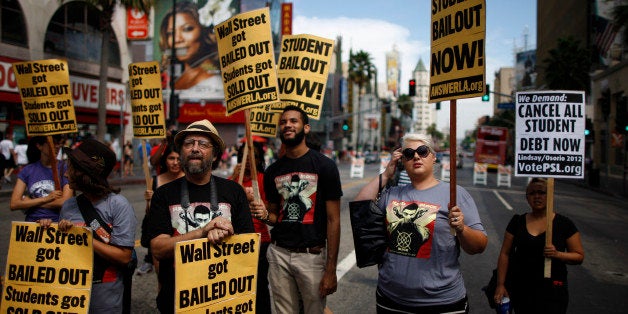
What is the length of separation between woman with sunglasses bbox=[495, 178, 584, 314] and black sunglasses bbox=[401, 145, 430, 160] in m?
1.34

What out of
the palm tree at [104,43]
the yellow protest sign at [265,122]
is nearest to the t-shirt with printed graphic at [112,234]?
the yellow protest sign at [265,122]

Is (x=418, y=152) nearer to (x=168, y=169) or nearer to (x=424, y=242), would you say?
(x=424, y=242)

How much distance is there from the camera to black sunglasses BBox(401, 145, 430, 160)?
3.29m

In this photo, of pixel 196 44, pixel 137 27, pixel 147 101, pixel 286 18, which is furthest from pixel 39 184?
pixel 286 18

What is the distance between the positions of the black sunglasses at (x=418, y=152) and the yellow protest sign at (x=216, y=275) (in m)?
1.11

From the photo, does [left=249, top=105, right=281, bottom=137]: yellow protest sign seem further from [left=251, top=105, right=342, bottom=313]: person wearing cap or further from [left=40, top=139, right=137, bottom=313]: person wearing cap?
[left=40, top=139, right=137, bottom=313]: person wearing cap

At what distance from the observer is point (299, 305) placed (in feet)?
13.4

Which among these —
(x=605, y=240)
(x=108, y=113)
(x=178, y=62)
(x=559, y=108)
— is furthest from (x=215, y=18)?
(x=559, y=108)

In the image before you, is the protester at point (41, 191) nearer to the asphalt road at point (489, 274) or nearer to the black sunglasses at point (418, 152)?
the asphalt road at point (489, 274)

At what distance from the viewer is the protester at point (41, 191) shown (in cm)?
483

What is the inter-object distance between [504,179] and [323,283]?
78.1ft

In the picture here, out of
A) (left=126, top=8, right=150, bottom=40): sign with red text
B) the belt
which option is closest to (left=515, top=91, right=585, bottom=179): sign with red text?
the belt

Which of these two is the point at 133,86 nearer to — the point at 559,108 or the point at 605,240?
the point at 559,108

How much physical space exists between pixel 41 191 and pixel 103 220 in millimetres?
2060
